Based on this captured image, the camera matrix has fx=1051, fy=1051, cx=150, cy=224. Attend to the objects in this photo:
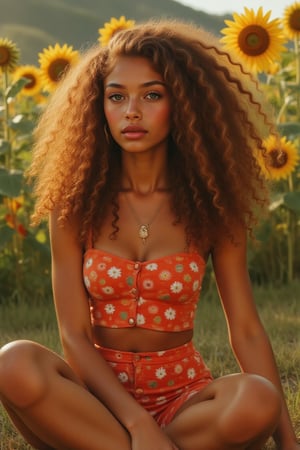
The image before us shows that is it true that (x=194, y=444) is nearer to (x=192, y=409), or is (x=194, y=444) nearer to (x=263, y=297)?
(x=192, y=409)

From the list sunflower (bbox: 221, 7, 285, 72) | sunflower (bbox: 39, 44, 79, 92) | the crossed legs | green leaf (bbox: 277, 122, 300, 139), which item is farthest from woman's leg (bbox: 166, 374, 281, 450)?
sunflower (bbox: 39, 44, 79, 92)

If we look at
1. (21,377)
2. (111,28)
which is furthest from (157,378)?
(111,28)

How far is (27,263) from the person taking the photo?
20.4 feet

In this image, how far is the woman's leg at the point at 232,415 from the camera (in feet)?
9.18

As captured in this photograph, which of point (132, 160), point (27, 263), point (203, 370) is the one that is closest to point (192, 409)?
point (203, 370)

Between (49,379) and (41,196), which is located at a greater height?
(41,196)

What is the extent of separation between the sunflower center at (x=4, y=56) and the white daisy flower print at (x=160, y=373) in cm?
338

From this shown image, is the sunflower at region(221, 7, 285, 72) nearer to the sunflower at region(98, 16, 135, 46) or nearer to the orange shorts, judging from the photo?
the sunflower at region(98, 16, 135, 46)

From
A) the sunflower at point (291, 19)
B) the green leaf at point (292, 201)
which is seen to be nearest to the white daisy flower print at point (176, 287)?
the green leaf at point (292, 201)

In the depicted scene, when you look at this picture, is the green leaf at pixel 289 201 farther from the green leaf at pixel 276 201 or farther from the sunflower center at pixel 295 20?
the sunflower center at pixel 295 20

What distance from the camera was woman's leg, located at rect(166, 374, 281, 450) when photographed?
110 inches

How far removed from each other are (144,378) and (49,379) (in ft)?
1.13

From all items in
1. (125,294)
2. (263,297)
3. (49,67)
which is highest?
(49,67)

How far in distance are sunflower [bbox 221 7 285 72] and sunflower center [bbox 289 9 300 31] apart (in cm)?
42
